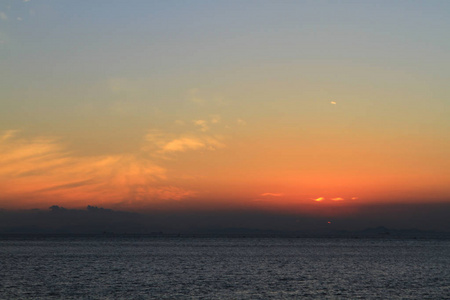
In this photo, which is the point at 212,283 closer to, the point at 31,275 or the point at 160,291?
the point at 160,291

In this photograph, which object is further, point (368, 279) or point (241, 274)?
point (241, 274)

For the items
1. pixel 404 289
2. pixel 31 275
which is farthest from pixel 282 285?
pixel 31 275

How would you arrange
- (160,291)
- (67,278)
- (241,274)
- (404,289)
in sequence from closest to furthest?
(160,291)
(404,289)
(67,278)
(241,274)

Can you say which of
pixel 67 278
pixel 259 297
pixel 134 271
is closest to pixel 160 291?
pixel 259 297

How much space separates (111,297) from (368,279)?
50640 mm

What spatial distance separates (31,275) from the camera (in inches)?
3679

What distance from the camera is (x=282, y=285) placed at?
78.8 metres

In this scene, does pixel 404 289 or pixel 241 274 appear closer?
pixel 404 289

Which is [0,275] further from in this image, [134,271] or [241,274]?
[241,274]

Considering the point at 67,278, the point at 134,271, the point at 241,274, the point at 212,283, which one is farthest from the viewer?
the point at 134,271

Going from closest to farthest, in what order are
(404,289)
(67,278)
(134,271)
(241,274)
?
1. (404,289)
2. (67,278)
3. (241,274)
4. (134,271)

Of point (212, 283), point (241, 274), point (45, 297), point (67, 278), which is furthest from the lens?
point (241, 274)

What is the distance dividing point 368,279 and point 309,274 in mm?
12526

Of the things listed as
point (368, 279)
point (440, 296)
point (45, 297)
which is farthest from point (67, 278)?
point (440, 296)
